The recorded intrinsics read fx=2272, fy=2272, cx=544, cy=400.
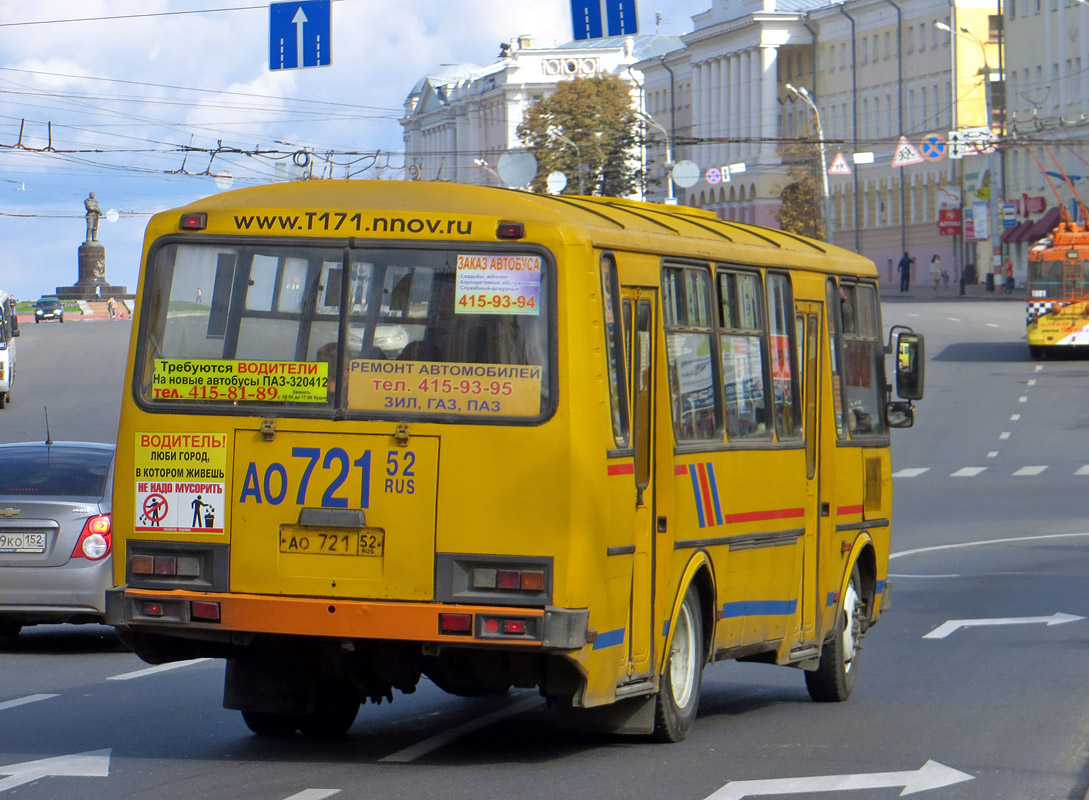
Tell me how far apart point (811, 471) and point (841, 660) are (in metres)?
1.33

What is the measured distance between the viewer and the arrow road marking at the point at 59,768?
902 cm

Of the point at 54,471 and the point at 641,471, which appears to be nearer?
the point at 641,471

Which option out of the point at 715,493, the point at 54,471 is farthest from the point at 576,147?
the point at 715,493

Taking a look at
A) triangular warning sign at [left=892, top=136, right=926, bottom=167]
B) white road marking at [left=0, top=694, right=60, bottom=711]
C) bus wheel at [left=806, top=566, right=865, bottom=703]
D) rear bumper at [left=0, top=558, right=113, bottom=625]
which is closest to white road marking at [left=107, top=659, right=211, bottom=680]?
rear bumper at [left=0, top=558, right=113, bottom=625]

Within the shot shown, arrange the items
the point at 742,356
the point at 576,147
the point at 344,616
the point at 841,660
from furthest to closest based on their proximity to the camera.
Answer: the point at 576,147, the point at 841,660, the point at 742,356, the point at 344,616

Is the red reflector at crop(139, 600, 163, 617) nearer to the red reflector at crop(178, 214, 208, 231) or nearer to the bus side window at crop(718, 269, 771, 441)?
the red reflector at crop(178, 214, 208, 231)

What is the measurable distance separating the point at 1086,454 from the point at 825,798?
103 feet

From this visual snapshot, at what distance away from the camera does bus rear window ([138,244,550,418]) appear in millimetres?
9164

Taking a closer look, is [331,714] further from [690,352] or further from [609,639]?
[690,352]

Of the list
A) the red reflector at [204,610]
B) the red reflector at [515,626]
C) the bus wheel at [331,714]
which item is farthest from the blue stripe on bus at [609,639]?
the bus wheel at [331,714]

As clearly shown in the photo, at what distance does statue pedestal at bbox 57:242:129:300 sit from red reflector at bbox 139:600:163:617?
9976 cm

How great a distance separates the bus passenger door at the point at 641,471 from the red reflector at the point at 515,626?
711mm

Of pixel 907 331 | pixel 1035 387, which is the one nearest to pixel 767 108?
pixel 1035 387

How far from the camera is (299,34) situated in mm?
30156
